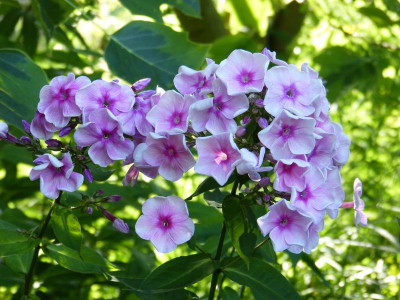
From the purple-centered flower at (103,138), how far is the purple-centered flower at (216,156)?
113mm

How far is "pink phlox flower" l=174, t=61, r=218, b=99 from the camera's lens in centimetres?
87

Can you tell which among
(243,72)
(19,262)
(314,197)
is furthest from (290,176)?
(19,262)

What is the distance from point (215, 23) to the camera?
2006 mm

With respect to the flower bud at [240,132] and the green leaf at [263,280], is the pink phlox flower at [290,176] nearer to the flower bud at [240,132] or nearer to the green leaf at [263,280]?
the flower bud at [240,132]

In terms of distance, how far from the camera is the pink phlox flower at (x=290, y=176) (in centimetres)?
78

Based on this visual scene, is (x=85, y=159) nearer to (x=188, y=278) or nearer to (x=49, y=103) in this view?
(x=49, y=103)

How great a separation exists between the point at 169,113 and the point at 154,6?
1.80 ft

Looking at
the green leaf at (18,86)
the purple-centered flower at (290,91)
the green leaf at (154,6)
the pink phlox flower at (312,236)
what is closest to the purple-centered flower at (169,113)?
the purple-centered flower at (290,91)

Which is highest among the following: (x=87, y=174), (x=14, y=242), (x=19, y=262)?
(x=87, y=174)

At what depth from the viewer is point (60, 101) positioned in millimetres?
863

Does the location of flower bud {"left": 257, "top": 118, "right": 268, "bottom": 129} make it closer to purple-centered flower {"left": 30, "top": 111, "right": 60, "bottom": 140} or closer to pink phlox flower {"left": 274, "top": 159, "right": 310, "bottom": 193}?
pink phlox flower {"left": 274, "top": 159, "right": 310, "bottom": 193}

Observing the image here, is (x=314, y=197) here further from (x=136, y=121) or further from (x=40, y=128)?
(x=40, y=128)

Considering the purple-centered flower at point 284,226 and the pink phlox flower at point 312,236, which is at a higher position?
the purple-centered flower at point 284,226

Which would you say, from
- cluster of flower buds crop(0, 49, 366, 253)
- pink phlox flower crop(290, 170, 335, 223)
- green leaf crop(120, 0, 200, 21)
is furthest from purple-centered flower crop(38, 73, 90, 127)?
green leaf crop(120, 0, 200, 21)
